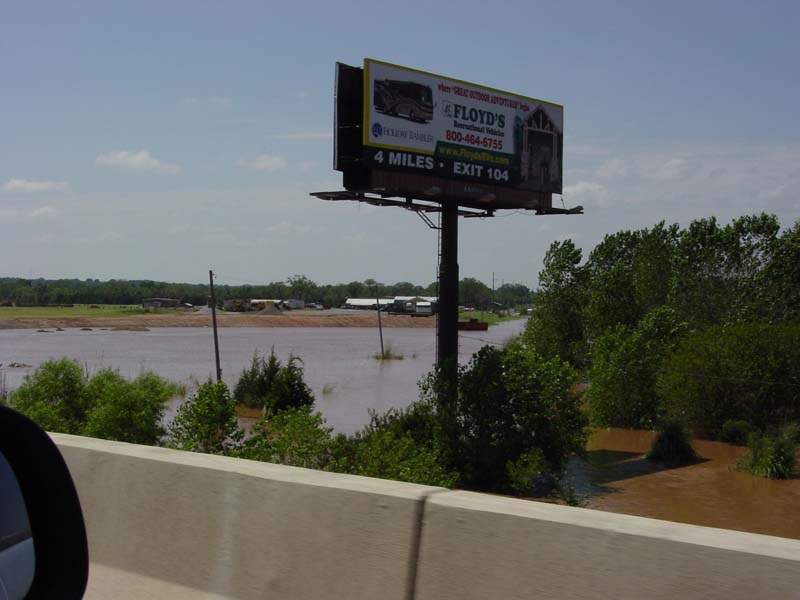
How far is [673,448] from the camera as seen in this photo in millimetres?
28016

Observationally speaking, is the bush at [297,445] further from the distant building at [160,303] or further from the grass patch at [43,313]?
Result: the distant building at [160,303]

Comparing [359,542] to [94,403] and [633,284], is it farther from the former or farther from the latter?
[633,284]

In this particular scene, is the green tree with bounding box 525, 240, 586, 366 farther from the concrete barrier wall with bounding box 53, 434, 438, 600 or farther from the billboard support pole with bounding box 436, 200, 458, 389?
the concrete barrier wall with bounding box 53, 434, 438, 600

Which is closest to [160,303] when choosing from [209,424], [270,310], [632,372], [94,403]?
[270,310]

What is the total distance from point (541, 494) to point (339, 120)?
1072 centimetres

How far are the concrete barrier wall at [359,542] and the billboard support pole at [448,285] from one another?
2055 centimetres

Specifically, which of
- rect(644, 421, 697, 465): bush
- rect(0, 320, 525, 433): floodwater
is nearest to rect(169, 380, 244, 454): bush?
rect(0, 320, 525, 433): floodwater

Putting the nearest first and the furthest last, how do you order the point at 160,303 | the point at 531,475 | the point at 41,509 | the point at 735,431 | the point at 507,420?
the point at 41,509 → the point at 531,475 → the point at 507,420 → the point at 735,431 → the point at 160,303

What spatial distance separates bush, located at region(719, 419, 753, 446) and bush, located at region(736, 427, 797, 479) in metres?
3.59

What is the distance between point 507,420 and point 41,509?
1989 centimetres

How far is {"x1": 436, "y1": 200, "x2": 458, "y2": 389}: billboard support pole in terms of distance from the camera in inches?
997

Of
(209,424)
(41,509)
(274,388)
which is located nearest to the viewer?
(41,509)

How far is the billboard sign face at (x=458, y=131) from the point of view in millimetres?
23422

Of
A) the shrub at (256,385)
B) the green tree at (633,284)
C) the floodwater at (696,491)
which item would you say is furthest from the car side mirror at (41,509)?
the green tree at (633,284)
